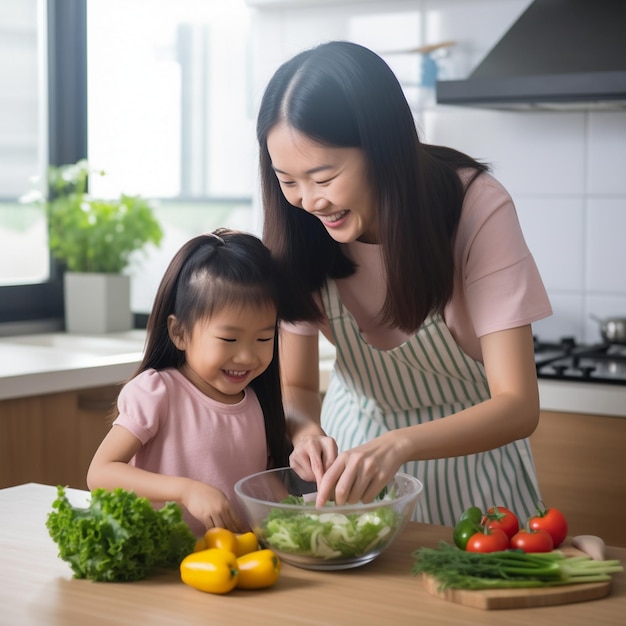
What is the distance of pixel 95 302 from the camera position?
3086 mm

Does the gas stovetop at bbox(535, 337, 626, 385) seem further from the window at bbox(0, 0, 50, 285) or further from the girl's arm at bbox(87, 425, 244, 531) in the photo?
the window at bbox(0, 0, 50, 285)

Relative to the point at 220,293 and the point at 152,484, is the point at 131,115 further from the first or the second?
the point at 152,484

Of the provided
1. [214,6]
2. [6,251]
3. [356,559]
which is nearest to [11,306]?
[6,251]

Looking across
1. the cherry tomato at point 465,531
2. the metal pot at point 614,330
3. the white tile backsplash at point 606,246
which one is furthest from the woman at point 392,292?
the white tile backsplash at point 606,246

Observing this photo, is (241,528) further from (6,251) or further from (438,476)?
(6,251)

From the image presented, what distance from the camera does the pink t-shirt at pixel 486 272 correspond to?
1.44m

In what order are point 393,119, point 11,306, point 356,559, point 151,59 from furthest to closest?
point 151,59 → point 11,306 → point 393,119 → point 356,559

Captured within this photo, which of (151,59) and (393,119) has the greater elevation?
(151,59)

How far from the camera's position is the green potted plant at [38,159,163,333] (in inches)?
120

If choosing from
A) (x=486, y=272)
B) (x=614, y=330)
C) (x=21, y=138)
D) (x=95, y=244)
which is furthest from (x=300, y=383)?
(x=21, y=138)

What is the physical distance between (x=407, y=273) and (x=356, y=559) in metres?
0.44

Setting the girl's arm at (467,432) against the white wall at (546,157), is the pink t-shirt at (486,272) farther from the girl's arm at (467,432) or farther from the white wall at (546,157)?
the white wall at (546,157)

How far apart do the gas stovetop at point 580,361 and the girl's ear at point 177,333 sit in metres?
1.08

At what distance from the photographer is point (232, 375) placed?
1424mm
